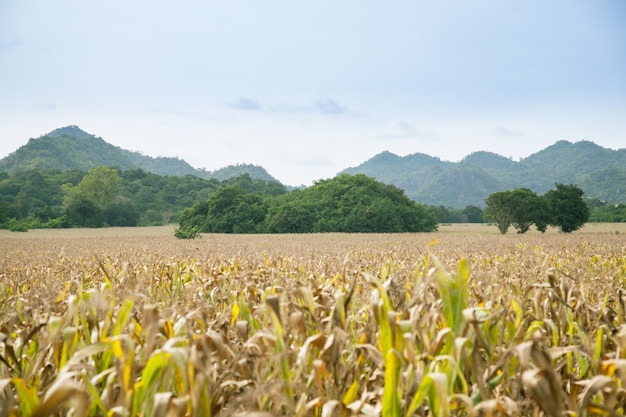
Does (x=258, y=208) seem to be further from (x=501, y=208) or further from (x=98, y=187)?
(x=98, y=187)

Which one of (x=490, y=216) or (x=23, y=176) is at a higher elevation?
(x=23, y=176)

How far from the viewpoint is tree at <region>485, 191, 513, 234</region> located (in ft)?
152

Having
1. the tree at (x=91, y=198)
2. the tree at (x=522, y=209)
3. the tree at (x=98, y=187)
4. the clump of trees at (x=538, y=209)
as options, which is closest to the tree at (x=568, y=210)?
the clump of trees at (x=538, y=209)

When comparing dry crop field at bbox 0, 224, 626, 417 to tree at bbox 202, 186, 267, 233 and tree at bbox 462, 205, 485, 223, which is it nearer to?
tree at bbox 202, 186, 267, 233

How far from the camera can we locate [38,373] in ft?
7.32

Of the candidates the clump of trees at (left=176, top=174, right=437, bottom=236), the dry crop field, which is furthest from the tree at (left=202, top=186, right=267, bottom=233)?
the dry crop field

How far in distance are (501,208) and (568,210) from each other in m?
7.28

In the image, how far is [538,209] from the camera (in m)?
45.9

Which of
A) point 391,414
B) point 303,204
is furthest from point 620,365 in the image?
point 303,204

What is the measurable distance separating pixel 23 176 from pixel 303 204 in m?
70.3

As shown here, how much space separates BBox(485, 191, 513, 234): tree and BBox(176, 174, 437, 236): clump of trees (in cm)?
1113

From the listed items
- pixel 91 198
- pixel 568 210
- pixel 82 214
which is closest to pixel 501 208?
pixel 568 210

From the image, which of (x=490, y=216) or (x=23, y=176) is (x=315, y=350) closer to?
(x=490, y=216)

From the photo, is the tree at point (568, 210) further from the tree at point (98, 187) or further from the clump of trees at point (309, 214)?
the tree at point (98, 187)
